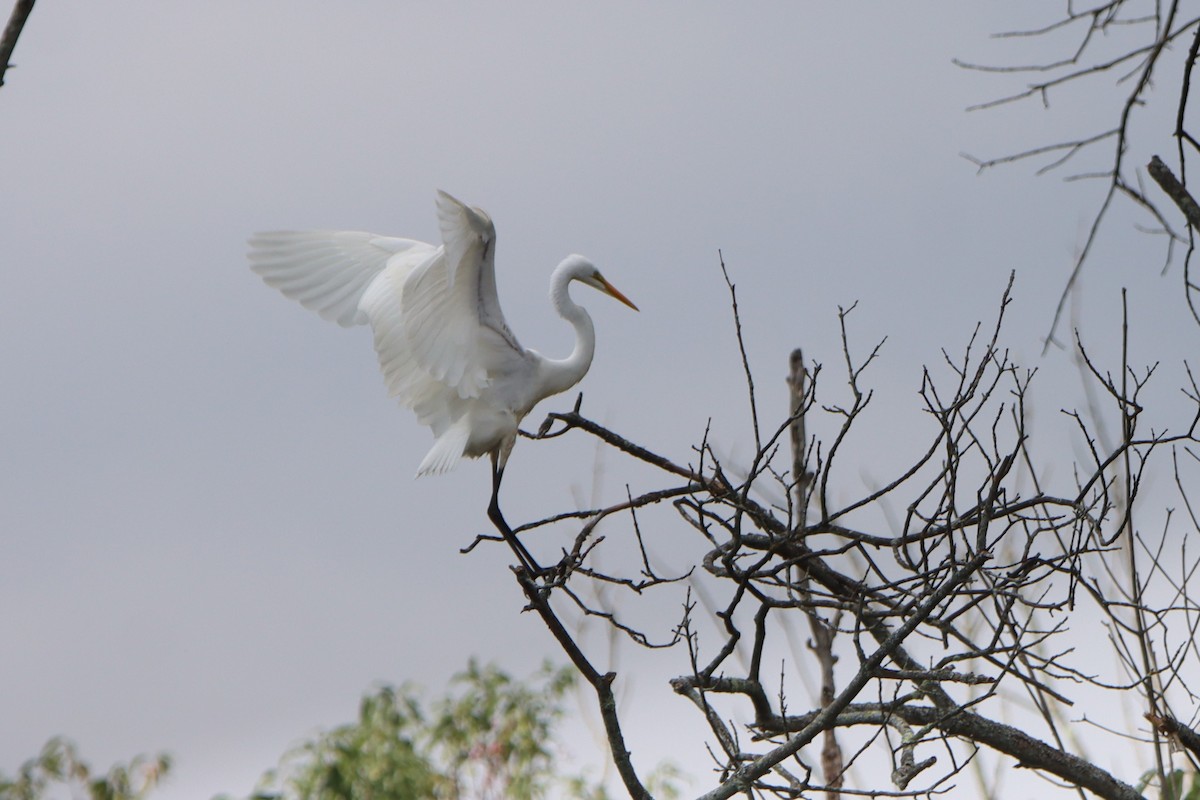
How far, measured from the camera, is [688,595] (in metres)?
3.46

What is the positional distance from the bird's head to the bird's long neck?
11cm

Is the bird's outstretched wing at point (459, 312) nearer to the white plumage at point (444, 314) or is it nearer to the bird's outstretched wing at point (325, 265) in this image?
the white plumage at point (444, 314)

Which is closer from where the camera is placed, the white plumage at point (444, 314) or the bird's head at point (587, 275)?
the white plumage at point (444, 314)

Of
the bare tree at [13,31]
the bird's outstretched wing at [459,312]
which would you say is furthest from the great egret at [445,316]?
the bare tree at [13,31]

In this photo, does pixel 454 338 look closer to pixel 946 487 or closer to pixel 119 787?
pixel 946 487

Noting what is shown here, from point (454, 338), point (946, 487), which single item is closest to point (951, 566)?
point (946, 487)

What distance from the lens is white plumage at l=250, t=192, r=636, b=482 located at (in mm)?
4949

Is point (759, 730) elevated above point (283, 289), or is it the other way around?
point (283, 289)

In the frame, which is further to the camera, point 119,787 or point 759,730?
point 119,787

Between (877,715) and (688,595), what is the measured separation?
0.80 meters

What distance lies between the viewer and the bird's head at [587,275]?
5.95 metres

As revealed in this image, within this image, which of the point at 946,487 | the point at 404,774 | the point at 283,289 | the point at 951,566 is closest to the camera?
the point at 951,566

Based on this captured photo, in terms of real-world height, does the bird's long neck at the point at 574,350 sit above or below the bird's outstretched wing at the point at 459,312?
above

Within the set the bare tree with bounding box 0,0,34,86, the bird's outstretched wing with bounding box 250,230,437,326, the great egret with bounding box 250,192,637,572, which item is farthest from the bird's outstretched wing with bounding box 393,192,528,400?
the bare tree with bounding box 0,0,34,86
